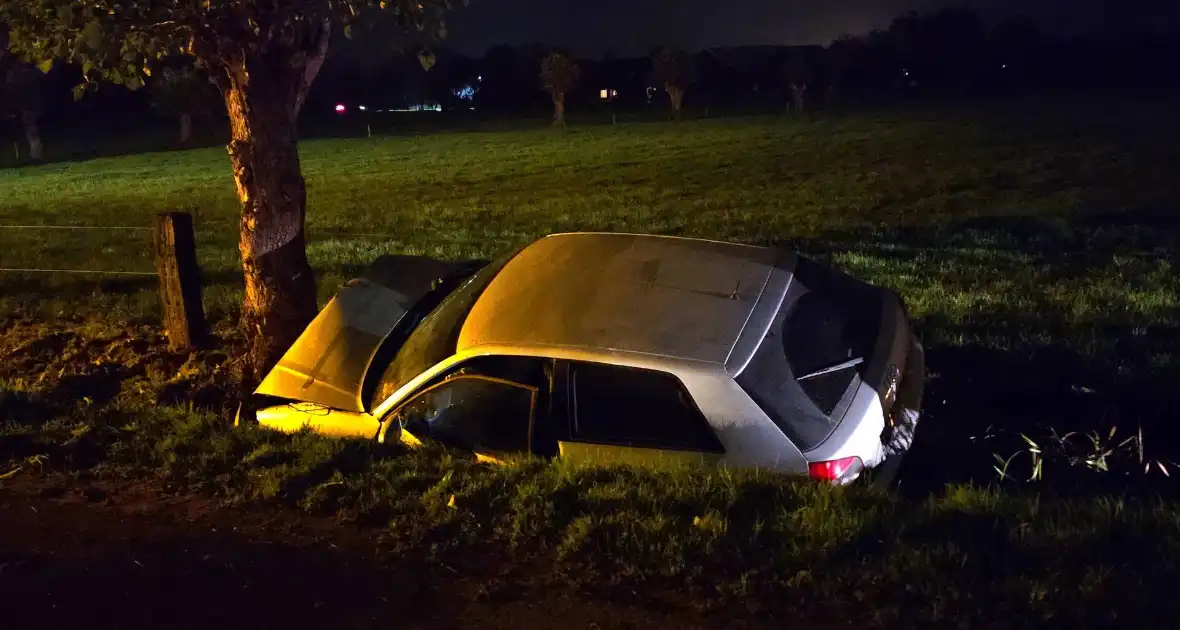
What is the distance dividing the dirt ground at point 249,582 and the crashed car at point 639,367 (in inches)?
34.0

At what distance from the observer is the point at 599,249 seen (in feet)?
17.6

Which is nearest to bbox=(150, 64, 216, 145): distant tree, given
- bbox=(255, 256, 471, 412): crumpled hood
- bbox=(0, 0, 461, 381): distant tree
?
bbox=(0, 0, 461, 381): distant tree

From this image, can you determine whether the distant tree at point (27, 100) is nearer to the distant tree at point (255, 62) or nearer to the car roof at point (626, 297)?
the distant tree at point (255, 62)

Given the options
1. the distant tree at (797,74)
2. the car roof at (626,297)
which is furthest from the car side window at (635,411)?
the distant tree at (797,74)

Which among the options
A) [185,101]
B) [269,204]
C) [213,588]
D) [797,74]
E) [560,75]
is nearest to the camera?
[213,588]

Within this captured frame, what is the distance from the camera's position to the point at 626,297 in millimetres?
4746

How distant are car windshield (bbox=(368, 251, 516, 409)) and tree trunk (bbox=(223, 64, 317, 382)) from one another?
166 cm

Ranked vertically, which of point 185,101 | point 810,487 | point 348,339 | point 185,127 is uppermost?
point 185,101

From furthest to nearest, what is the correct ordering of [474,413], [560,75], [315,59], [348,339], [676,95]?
[676,95]
[560,75]
[315,59]
[348,339]
[474,413]

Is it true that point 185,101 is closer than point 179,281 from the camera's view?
No

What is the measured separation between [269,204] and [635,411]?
10.9 ft

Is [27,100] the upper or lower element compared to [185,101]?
upper

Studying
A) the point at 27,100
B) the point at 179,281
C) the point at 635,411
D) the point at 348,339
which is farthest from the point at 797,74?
the point at 635,411

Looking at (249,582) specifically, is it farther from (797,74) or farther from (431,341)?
(797,74)
